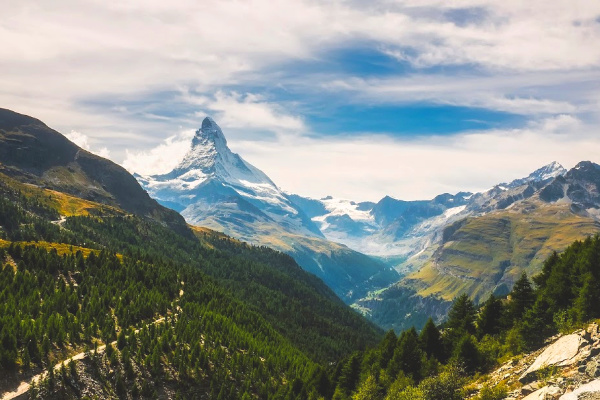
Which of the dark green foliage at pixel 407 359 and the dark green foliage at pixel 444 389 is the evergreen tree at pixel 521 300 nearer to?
the dark green foliage at pixel 407 359

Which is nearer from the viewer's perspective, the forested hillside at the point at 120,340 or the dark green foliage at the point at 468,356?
the dark green foliage at the point at 468,356

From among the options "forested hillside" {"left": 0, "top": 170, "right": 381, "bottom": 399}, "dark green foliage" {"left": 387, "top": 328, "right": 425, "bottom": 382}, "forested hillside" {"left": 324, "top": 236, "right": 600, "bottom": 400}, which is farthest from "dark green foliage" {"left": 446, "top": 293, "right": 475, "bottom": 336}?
"forested hillside" {"left": 0, "top": 170, "right": 381, "bottom": 399}

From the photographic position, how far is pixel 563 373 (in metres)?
49.2

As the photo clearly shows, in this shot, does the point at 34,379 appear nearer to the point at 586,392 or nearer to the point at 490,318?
the point at 490,318

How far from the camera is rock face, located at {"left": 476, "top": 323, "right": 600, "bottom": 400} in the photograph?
141 feet

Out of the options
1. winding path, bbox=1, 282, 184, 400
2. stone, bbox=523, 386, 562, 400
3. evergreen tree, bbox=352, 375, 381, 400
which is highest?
stone, bbox=523, 386, 562, 400

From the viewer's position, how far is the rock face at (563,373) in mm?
43000

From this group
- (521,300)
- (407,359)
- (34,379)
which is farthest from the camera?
(34,379)

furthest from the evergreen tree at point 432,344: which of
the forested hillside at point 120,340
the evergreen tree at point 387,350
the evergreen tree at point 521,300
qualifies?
the forested hillside at point 120,340

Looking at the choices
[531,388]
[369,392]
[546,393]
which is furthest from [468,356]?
[546,393]

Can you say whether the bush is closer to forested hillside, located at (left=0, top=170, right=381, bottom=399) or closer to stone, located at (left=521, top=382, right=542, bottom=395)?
stone, located at (left=521, top=382, right=542, bottom=395)

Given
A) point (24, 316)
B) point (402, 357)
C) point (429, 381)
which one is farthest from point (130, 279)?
point (429, 381)

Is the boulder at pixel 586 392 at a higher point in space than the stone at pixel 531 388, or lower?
higher

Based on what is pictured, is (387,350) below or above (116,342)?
above
